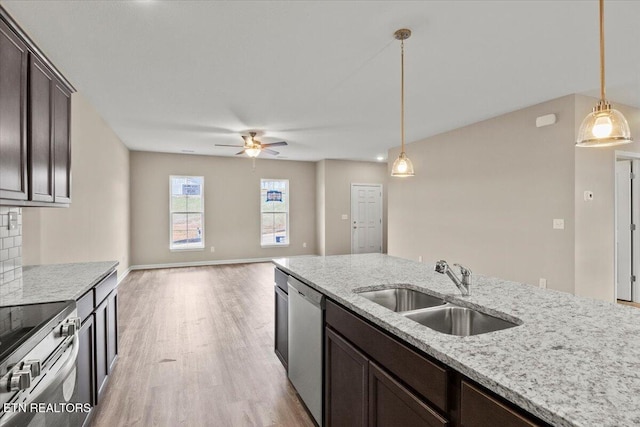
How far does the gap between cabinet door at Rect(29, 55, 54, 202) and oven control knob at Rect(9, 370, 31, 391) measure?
1.31 metres

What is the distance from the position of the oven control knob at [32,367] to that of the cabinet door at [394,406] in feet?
4.15

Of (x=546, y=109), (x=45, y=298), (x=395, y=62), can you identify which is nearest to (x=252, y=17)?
(x=395, y=62)

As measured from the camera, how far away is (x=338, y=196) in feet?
29.1

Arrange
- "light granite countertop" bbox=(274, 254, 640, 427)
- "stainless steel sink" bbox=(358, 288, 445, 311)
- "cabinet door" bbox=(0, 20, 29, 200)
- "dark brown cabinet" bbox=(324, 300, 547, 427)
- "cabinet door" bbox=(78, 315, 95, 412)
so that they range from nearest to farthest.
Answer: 1. "light granite countertop" bbox=(274, 254, 640, 427)
2. "dark brown cabinet" bbox=(324, 300, 547, 427)
3. "cabinet door" bbox=(0, 20, 29, 200)
4. "cabinet door" bbox=(78, 315, 95, 412)
5. "stainless steel sink" bbox=(358, 288, 445, 311)

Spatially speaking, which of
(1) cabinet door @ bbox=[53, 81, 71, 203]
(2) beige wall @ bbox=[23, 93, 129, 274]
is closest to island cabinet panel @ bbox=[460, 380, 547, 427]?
(1) cabinet door @ bbox=[53, 81, 71, 203]

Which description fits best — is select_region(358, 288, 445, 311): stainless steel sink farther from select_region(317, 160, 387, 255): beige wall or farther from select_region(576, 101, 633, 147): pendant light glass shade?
select_region(317, 160, 387, 255): beige wall

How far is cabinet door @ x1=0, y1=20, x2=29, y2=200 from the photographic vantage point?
1.67 m

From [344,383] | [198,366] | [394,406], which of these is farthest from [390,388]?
[198,366]

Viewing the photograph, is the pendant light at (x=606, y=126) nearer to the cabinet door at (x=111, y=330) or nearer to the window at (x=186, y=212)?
the cabinet door at (x=111, y=330)

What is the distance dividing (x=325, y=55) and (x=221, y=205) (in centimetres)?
598

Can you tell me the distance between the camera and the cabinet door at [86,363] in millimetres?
1844

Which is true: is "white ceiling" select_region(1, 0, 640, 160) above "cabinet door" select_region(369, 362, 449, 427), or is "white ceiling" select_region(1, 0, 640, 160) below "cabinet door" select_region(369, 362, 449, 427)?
above

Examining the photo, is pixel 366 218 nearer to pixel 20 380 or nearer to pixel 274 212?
pixel 274 212

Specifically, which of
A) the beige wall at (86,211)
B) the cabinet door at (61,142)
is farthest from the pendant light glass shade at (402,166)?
the beige wall at (86,211)
